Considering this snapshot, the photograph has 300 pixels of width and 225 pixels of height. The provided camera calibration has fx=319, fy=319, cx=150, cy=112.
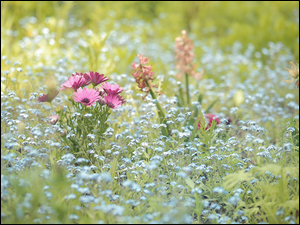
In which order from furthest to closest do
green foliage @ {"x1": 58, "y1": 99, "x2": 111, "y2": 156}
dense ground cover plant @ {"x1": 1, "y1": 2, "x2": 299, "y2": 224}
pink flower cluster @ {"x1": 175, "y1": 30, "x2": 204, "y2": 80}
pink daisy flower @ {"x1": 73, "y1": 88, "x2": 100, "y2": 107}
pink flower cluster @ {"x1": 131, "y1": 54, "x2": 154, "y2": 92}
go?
pink flower cluster @ {"x1": 175, "y1": 30, "x2": 204, "y2": 80} → pink flower cluster @ {"x1": 131, "y1": 54, "x2": 154, "y2": 92} → green foliage @ {"x1": 58, "y1": 99, "x2": 111, "y2": 156} → pink daisy flower @ {"x1": 73, "y1": 88, "x2": 100, "y2": 107} → dense ground cover plant @ {"x1": 1, "y1": 2, "x2": 299, "y2": 224}

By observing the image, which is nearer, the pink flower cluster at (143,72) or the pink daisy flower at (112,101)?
the pink daisy flower at (112,101)

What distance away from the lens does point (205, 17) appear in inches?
369

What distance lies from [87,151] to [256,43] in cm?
588

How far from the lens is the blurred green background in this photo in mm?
7242

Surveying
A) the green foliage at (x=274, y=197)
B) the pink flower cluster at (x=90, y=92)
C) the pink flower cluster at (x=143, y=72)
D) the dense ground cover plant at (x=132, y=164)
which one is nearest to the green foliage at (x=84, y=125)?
the dense ground cover plant at (x=132, y=164)

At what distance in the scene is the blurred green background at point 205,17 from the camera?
23.8ft

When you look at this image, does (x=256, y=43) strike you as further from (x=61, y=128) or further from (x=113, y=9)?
(x=61, y=128)

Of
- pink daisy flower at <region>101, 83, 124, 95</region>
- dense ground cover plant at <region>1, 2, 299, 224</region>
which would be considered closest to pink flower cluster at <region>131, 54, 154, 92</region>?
dense ground cover plant at <region>1, 2, 299, 224</region>

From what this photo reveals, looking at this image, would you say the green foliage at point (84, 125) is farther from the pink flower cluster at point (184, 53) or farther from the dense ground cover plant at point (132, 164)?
the pink flower cluster at point (184, 53)

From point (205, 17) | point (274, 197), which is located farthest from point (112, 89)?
point (205, 17)

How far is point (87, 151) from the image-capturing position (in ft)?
8.41

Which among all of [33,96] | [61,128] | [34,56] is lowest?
[61,128]

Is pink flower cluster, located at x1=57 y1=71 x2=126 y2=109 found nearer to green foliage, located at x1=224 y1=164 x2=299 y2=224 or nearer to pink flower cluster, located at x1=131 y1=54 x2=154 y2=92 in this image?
pink flower cluster, located at x1=131 y1=54 x2=154 y2=92

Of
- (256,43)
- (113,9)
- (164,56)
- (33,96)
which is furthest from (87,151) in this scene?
(113,9)
